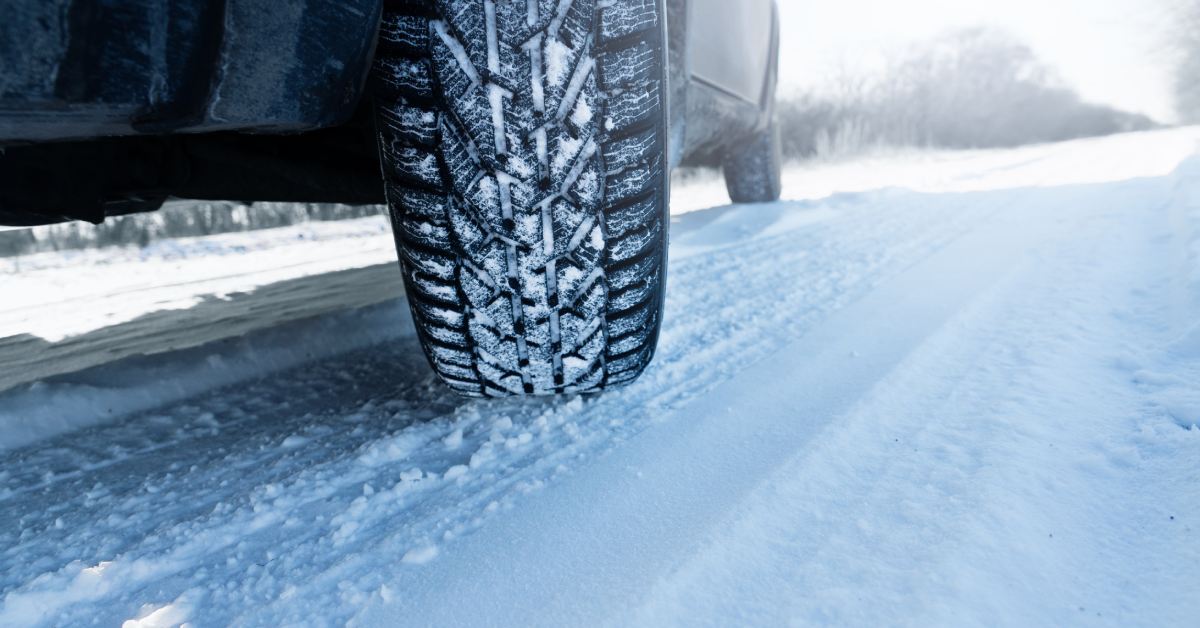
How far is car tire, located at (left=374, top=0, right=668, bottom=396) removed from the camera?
759 millimetres

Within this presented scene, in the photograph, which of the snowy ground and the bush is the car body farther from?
the bush

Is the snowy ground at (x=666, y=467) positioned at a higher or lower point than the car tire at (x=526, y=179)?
lower

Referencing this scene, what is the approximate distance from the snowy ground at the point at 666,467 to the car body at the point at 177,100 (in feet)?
1.14

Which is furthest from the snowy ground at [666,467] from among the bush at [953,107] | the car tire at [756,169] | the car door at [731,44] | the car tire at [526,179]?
the bush at [953,107]

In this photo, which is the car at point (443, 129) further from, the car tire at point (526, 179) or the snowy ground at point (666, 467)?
the snowy ground at point (666, 467)

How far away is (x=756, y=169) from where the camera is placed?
360cm

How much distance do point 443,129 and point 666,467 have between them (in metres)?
0.51

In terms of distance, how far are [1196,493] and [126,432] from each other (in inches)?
55.7

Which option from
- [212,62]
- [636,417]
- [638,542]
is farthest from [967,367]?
[212,62]

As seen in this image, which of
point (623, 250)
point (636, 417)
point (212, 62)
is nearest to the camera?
point (212, 62)

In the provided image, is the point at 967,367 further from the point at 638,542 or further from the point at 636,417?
the point at 638,542

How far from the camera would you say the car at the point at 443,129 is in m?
0.54

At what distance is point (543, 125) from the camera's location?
2.60ft

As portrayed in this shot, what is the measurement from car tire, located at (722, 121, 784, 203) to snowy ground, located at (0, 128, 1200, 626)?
199cm
